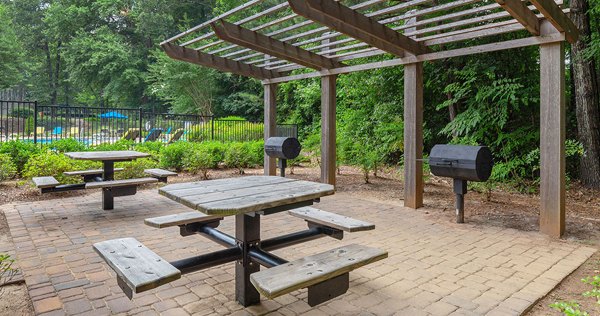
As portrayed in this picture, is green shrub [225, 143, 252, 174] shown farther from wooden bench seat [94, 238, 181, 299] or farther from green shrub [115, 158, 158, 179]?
wooden bench seat [94, 238, 181, 299]

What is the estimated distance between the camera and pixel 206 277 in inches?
114

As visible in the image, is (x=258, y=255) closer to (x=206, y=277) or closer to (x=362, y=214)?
(x=206, y=277)

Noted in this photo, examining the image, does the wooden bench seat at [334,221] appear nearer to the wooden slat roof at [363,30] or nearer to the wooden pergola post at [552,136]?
the wooden slat roof at [363,30]

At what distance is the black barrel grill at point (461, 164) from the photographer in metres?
4.26

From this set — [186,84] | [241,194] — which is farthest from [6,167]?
[186,84]

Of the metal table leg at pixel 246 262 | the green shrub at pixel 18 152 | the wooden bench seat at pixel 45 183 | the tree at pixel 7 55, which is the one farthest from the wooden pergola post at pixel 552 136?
the tree at pixel 7 55

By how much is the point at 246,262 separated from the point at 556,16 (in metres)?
3.86

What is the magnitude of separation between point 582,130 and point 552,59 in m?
3.59

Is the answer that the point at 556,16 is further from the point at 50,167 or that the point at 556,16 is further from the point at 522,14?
the point at 50,167

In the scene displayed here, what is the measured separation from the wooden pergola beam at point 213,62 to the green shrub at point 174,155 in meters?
2.07

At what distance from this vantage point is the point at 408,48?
17.5 ft

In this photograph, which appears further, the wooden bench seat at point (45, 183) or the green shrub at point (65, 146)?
the green shrub at point (65, 146)

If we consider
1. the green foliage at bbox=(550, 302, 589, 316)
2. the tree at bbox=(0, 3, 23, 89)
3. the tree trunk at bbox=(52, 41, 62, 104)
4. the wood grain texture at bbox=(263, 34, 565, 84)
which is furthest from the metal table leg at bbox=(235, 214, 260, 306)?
the tree trunk at bbox=(52, 41, 62, 104)

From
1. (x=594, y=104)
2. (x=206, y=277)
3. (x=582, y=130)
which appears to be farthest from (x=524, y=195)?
(x=206, y=277)
